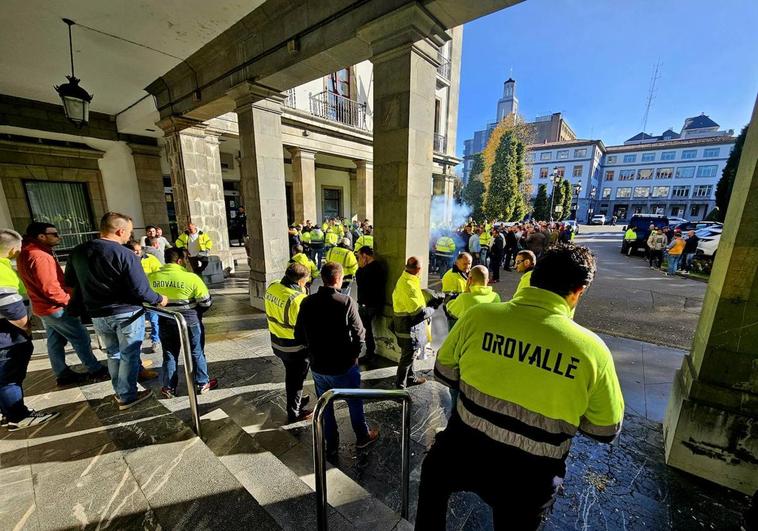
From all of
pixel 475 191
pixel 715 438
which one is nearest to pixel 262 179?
Answer: pixel 715 438

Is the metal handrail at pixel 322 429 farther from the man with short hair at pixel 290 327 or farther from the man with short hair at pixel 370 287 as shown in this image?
the man with short hair at pixel 370 287

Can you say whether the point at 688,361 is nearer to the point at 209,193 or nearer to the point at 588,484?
the point at 588,484

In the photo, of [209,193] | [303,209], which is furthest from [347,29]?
[303,209]

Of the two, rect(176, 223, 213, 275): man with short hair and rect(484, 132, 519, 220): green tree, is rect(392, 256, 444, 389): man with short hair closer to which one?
rect(176, 223, 213, 275): man with short hair

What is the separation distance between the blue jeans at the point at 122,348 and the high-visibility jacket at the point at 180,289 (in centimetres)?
32

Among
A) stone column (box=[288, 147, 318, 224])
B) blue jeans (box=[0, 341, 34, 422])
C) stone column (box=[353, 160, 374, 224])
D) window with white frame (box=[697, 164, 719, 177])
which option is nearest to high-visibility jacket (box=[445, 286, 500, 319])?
blue jeans (box=[0, 341, 34, 422])

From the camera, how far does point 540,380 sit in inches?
49.0

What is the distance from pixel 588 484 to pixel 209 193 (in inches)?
379

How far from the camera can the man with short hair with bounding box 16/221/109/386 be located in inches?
118

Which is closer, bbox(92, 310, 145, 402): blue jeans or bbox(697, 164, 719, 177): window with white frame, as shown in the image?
bbox(92, 310, 145, 402): blue jeans

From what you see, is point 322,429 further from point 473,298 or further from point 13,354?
point 13,354

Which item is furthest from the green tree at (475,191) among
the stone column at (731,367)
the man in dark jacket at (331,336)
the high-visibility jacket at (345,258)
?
the man in dark jacket at (331,336)

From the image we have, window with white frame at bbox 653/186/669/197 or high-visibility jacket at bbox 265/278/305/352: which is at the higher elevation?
window with white frame at bbox 653/186/669/197

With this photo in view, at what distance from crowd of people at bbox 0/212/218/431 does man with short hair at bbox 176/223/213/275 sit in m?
4.32
